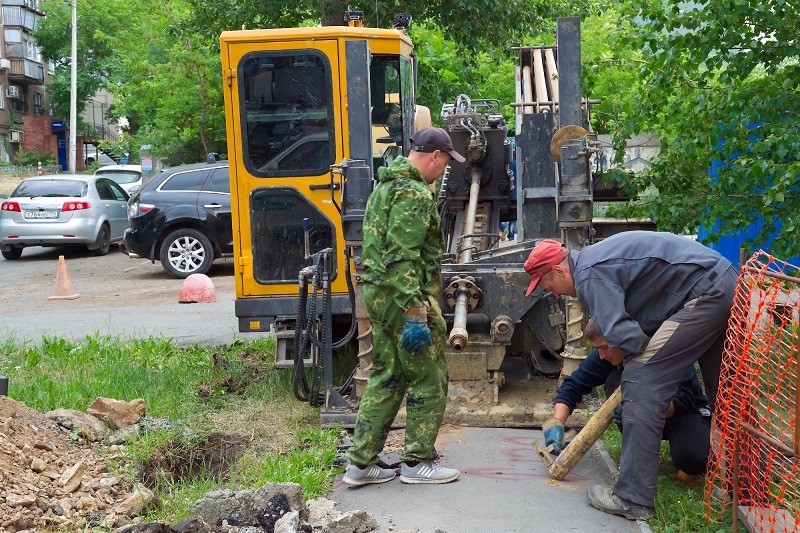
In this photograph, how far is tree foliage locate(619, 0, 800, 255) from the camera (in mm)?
6699

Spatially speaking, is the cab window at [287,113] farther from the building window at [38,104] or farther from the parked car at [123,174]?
the building window at [38,104]

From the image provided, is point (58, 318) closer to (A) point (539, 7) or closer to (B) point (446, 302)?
(B) point (446, 302)

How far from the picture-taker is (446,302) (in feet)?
21.1

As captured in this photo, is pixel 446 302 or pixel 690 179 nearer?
pixel 446 302

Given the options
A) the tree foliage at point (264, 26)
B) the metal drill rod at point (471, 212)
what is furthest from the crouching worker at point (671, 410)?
the tree foliage at point (264, 26)

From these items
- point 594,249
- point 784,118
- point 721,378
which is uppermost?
point 784,118

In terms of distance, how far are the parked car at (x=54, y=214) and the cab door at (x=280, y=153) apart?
35.3 ft

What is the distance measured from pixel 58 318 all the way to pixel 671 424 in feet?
27.9

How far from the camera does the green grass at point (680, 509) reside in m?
4.64

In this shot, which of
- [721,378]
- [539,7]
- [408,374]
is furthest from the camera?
[539,7]

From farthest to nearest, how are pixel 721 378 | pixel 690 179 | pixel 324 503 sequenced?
pixel 690 179
pixel 324 503
pixel 721 378

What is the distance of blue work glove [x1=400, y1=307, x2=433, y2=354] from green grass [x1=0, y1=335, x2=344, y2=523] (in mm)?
913

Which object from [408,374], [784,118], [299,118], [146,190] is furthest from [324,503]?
[146,190]

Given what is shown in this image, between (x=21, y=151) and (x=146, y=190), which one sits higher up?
(x=21, y=151)
